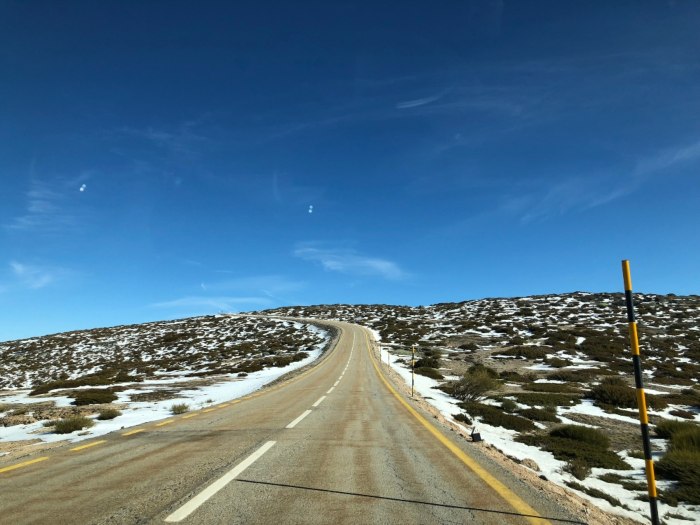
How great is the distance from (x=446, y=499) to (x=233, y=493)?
244 cm

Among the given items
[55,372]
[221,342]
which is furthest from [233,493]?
[221,342]

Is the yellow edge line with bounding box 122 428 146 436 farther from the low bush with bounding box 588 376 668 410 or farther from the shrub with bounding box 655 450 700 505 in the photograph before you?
the low bush with bounding box 588 376 668 410

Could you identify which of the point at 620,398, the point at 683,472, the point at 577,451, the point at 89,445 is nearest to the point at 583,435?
the point at 577,451

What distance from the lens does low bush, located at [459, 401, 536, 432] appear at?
535 inches

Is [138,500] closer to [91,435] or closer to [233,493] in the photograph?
[233,493]

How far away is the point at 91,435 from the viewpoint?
991cm

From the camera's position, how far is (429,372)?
2962 centimetres

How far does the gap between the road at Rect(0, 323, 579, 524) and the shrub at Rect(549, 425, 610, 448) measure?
4693 millimetres

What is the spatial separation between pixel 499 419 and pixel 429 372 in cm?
1559

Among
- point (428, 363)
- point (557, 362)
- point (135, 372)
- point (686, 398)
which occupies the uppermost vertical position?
point (557, 362)

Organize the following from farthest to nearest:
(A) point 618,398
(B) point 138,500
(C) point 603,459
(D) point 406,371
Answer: (D) point 406,371, (A) point 618,398, (C) point 603,459, (B) point 138,500

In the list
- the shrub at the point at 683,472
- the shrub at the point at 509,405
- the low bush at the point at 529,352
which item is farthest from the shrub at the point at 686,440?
the low bush at the point at 529,352

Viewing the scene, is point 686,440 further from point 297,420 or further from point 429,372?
point 429,372

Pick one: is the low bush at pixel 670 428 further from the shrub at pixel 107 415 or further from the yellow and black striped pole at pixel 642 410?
the shrub at pixel 107 415
